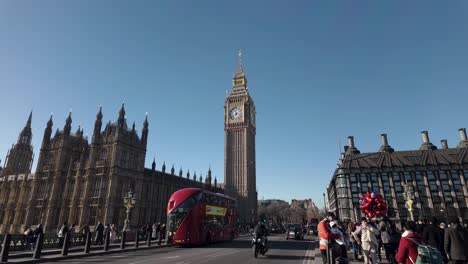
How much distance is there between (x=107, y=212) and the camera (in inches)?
1666

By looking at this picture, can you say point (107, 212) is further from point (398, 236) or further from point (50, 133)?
point (398, 236)

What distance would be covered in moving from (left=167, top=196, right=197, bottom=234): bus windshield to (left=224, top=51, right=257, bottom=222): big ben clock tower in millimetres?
68048

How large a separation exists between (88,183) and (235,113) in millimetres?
65134

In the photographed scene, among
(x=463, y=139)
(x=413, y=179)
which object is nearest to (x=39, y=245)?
(x=413, y=179)

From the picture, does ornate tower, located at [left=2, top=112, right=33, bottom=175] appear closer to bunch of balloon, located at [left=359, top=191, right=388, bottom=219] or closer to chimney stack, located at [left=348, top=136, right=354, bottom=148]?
bunch of balloon, located at [left=359, top=191, right=388, bottom=219]

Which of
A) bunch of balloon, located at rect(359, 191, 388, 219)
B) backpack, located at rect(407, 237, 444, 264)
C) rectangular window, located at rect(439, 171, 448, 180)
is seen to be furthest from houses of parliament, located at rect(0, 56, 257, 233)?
rectangular window, located at rect(439, 171, 448, 180)

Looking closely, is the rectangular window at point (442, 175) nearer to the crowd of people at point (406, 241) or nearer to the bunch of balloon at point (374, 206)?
the bunch of balloon at point (374, 206)

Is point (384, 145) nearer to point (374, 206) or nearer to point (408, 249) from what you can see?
Result: point (374, 206)

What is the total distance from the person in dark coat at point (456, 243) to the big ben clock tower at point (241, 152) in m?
81.0

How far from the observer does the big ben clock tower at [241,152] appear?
301ft

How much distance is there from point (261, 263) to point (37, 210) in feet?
172

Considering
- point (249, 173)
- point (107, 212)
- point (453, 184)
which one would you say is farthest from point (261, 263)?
point (249, 173)

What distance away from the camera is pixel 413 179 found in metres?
65.1

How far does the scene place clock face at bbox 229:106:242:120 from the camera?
102188mm
